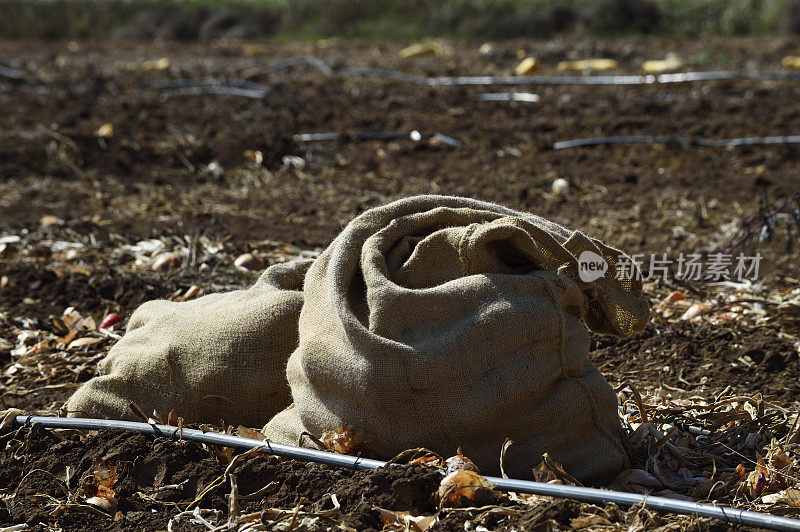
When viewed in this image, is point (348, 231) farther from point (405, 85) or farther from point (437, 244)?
point (405, 85)

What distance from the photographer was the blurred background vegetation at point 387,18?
50.7 ft

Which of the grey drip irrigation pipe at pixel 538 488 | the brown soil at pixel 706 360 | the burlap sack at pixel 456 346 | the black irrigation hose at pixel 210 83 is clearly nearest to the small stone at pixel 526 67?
the black irrigation hose at pixel 210 83

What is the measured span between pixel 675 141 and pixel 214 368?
15.0 feet

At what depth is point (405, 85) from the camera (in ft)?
26.6

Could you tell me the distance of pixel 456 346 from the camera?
1.94 meters

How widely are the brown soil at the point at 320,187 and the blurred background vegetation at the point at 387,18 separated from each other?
5993 millimetres

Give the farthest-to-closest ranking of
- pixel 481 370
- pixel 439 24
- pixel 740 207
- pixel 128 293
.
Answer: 1. pixel 439 24
2. pixel 740 207
3. pixel 128 293
4. pixel 481 370

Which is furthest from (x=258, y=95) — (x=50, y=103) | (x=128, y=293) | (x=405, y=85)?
(x=128, y=293)

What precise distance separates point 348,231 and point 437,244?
23 cm

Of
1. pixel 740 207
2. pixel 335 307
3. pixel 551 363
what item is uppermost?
pixel 335 307

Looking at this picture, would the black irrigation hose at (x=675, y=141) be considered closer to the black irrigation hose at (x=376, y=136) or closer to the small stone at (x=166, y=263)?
the black irrigation hose at (x=376, y=136)

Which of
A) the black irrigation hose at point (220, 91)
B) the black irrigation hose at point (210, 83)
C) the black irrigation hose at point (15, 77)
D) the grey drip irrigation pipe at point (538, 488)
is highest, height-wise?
the black irrigation hose at point (15, 77)

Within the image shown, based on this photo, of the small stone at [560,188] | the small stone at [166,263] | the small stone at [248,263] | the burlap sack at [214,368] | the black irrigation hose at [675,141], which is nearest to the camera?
the burlap sack at [214,368]

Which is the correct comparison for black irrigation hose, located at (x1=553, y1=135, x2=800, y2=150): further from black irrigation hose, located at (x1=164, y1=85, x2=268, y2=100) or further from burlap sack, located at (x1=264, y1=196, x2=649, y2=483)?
burlap sack, located at (x1=264, y1=196, x2=649, y2=483)
